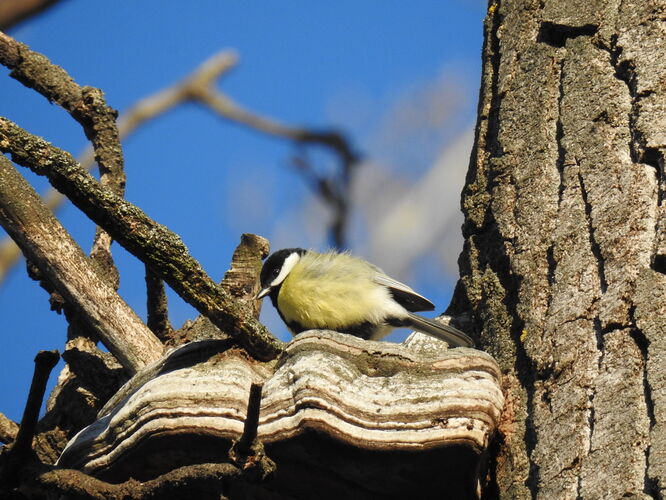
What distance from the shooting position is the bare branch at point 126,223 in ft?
7.36

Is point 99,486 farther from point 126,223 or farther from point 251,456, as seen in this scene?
point 126,223

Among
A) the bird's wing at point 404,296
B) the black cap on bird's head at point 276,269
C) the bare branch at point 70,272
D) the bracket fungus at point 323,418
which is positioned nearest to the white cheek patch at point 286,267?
the black cap on bird's head at point 276,269

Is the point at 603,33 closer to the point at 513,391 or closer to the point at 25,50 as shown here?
the point at 513,391

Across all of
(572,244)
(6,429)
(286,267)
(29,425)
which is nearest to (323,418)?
(29,425)

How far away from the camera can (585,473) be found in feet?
7.38

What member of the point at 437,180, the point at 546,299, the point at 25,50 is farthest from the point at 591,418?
the point at 437,180

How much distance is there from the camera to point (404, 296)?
4.28 m

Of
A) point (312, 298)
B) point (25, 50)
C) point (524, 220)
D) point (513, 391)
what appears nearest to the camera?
point (513, 391)

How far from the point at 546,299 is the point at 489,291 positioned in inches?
10.4

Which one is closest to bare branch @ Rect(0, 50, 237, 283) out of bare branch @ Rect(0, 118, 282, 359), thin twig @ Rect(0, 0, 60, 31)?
thin twig @ Rect(0, 0, 60, 31)

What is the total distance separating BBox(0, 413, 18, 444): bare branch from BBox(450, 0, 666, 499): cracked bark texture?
4.91 feet

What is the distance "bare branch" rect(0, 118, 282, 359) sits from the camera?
2.24 meters

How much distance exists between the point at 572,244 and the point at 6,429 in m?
1.84

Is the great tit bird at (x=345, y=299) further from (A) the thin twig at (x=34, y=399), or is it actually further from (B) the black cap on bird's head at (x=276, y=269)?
(A) the thin twig at (x=34, y=399)
